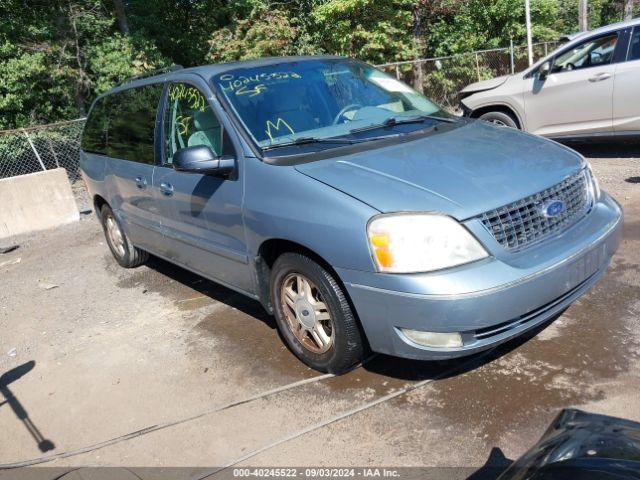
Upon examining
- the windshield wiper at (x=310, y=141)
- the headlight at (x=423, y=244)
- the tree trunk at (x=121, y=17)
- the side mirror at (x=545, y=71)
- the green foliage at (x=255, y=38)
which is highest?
the tree trunk at (x=121, y=17)

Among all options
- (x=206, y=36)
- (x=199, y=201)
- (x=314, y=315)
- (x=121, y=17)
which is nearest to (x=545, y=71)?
(x=199, y=201)

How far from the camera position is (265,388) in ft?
12.2

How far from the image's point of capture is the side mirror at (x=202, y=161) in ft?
12.2

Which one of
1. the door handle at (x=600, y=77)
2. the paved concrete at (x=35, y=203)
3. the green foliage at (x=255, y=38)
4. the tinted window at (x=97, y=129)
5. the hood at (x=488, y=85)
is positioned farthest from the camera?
the green foliage at (x=255, y=38)

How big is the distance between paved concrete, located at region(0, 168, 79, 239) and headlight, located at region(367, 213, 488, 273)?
7693mm

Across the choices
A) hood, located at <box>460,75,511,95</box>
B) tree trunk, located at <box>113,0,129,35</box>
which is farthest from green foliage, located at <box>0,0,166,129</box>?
hood, located at <box>460,75,511,95</box>

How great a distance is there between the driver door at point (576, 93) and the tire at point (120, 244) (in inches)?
213

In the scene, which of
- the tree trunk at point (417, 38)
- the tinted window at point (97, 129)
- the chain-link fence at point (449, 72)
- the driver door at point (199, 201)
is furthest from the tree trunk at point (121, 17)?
the driver door at point (199, 201)

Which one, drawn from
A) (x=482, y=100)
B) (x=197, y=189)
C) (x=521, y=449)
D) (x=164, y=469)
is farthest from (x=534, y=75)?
(x=164, y=469)

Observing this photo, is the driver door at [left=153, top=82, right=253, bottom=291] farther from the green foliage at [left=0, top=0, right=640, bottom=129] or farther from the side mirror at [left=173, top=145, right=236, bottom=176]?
the green foliage at [left=0, top=0, right=640, bottom=129]

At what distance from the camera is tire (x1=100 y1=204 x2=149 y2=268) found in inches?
245

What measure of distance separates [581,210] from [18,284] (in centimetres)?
580

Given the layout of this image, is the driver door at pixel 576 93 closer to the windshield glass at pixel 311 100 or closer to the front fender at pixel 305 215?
the windshield glass at pixel 311 100

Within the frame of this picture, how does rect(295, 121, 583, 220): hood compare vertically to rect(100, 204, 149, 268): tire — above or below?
above
